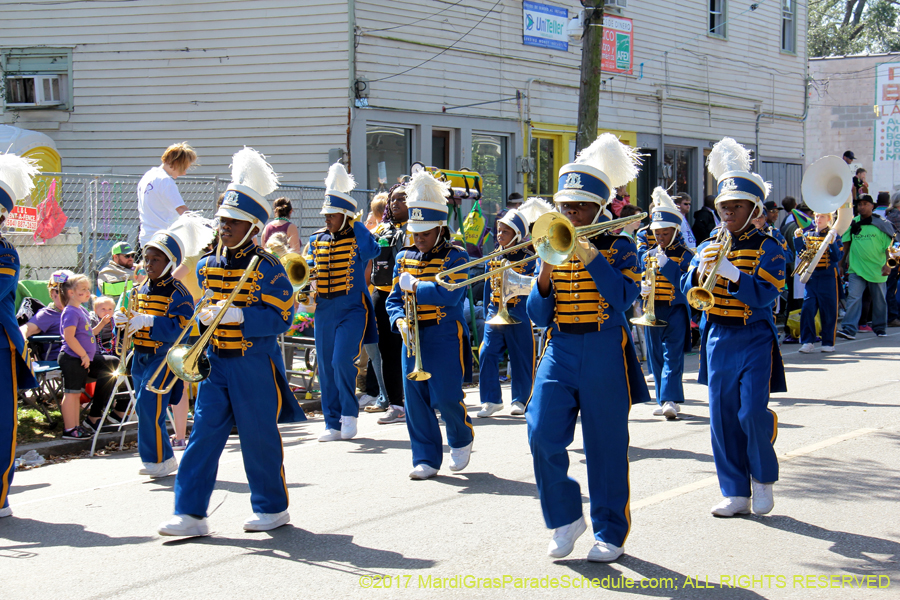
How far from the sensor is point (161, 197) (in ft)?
29.4

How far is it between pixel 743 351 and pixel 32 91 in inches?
567

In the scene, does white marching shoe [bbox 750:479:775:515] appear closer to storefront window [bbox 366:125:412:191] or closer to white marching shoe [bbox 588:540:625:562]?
white marching shoe [bbox 588:540:625:562]

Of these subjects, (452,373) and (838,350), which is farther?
(838,350)

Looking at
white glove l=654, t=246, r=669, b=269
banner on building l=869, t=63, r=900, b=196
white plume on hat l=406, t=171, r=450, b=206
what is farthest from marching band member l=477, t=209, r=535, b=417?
banner on building l=869, t=63, r=900, b=196

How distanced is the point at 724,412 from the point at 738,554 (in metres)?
0.96

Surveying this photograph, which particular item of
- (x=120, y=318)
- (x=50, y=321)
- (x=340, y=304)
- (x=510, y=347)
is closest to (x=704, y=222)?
(x=510, y=347)

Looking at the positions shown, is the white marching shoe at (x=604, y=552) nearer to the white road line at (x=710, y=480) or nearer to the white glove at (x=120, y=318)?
the white road line at (x=710, y=480)

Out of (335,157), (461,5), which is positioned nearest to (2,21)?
(335,157)

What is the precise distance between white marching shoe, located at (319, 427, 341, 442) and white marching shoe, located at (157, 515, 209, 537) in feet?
9.67

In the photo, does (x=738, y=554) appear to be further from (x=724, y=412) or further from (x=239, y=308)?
(x=239, y=308)

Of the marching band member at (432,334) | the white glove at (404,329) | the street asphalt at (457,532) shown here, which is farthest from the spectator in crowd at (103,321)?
the white glove at (404,329)

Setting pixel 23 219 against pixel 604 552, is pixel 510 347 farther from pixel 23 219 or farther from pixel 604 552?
pixel 23 219

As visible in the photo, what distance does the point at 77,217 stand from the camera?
48.6 feet

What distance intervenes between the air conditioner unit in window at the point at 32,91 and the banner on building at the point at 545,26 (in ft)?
27.3
